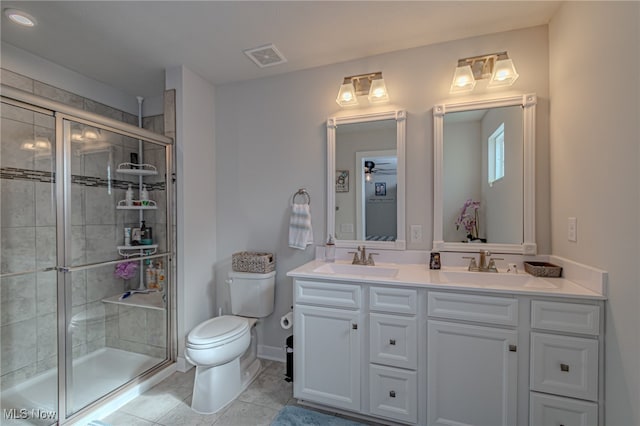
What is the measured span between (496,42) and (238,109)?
207 centimetres

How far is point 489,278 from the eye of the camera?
5.67 ft

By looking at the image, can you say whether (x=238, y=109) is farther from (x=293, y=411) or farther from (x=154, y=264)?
(x=293, y=411)

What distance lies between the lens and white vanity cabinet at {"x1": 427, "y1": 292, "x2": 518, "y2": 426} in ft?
4.65

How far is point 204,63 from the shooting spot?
7.54 feet

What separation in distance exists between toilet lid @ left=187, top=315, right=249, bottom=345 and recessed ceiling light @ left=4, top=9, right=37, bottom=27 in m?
2.19

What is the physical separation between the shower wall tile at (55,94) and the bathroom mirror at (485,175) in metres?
3.00

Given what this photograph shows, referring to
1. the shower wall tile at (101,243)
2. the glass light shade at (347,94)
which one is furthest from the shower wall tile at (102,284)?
the glass light shade at (347,94)

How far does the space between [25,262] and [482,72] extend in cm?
346

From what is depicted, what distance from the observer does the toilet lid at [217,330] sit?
180cm

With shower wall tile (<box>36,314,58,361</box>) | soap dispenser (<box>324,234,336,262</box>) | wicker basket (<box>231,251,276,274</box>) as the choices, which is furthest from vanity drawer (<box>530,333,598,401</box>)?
shower wall tile (<box>36,314,58,361</box>)

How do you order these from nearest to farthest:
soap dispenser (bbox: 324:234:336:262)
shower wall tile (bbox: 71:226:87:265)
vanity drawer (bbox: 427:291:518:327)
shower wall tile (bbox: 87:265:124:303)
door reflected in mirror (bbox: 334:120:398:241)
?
vanity drawer (bbox: 427:291:518:327) → shower wall tile (bbox: 71:226:87:265) → door reflected in mirror (bbox: 334:120:398:241) → soap dispenser (bbox: 324:234:336:262) → shower wall tile (bbox: 87:265:124:303)

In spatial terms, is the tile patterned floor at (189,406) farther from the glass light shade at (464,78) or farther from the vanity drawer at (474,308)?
the glass light shade at (464,78)

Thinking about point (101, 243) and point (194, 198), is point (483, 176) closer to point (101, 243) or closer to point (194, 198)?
point (194, 198)

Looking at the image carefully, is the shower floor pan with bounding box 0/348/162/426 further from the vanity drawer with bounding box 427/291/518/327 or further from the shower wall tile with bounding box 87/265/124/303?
the vanity drawer with bounding box 427/291/518/327
